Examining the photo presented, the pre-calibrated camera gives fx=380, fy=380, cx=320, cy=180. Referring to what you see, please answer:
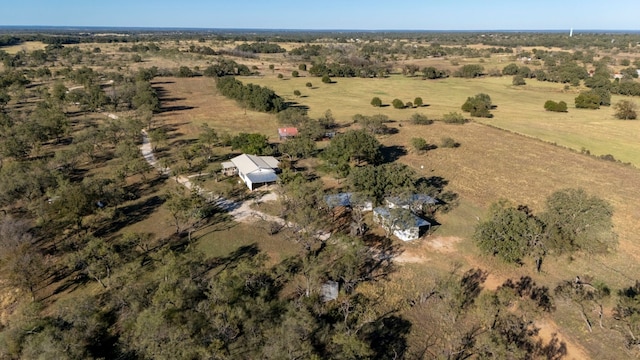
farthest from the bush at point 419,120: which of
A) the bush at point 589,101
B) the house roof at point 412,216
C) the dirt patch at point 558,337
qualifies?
the dirt patch at point 558,337

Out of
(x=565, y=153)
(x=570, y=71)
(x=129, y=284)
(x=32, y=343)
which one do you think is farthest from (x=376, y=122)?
(x=570, y=71)

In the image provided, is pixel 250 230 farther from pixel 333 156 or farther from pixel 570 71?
pixel 570 71

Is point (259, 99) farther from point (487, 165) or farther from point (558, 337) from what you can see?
point (558, 337)

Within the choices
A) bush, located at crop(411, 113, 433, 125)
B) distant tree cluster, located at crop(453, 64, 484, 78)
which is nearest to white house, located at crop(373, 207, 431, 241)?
bush, located at crop(411, 113, 433, 125)

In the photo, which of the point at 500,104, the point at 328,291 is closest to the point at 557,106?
the point at 500,104

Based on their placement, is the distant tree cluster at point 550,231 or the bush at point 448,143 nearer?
the distant tree cluster at point 550,231

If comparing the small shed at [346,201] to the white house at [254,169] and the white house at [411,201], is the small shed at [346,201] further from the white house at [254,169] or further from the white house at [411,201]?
the white house at [254,169]
